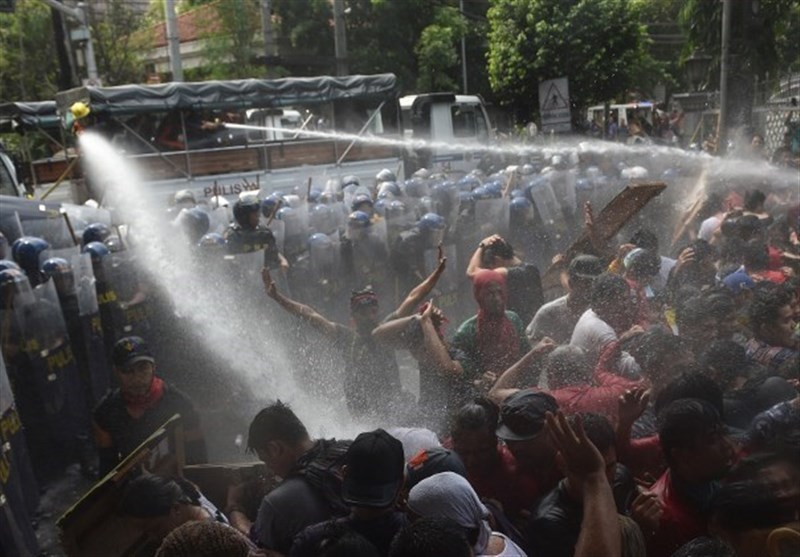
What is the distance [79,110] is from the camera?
1213cm

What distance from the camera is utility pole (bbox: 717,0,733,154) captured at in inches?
401

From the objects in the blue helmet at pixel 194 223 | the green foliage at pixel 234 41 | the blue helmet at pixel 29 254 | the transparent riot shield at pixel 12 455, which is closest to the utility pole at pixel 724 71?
the blue helmet at pixel 194 223

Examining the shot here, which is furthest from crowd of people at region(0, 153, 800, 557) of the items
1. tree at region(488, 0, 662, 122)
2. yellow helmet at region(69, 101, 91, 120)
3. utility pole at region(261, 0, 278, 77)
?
utility pole at region(261, 0, 278, 77)

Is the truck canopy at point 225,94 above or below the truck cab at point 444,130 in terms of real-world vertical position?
above

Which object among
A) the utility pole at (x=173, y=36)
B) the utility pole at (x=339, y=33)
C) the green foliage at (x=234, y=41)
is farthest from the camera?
the green foliage at (x=234, y=41)

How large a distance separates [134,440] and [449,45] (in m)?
25.4

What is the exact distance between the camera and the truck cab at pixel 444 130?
16594 mm

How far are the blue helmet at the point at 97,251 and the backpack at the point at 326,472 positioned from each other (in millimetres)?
3664

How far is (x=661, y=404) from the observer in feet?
12.2

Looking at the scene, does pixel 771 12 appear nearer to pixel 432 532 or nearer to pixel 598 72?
pixel 432 532

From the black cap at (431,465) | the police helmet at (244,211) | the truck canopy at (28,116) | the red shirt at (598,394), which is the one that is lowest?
the red shirt at (598,394)

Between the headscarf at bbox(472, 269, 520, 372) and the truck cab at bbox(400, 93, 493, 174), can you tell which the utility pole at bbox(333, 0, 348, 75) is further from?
the headscarf at bbox(472, 269, 520, 372)

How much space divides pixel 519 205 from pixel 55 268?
472cm

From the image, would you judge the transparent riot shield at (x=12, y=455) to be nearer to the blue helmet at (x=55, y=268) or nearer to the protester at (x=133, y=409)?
the protester at (x=133, y=409)
